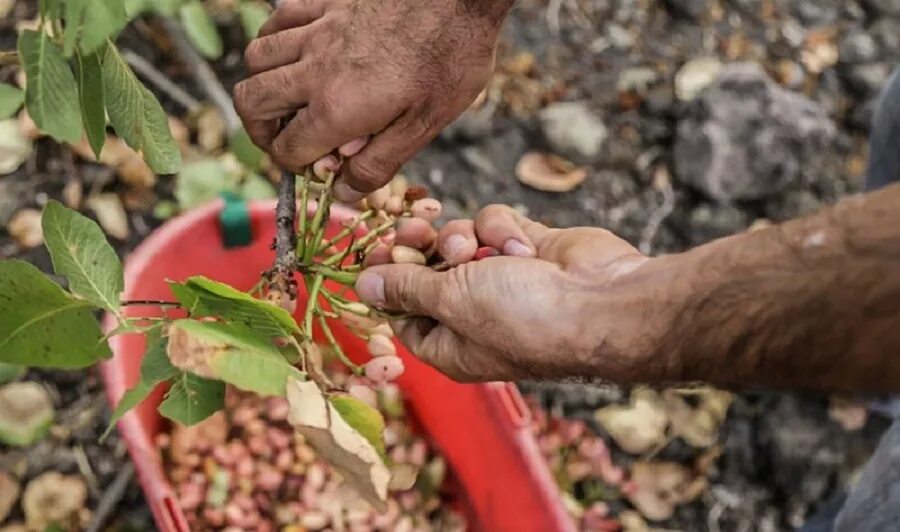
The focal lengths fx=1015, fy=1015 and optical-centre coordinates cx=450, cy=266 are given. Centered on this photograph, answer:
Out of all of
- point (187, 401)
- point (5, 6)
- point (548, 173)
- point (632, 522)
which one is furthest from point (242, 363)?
point (5, 6)

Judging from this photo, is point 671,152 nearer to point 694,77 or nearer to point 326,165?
point 694,77

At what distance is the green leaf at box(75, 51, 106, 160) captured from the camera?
873 millimetres

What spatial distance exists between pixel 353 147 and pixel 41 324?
334 millimetres

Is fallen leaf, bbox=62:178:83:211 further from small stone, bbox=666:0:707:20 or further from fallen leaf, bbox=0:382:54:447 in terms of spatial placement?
small stone, bbox=666:0:707:20

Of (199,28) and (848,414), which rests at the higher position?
(199,28)

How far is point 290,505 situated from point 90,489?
0.95 ft

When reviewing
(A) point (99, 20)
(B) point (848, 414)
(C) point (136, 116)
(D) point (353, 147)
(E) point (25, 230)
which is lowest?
(B) point (848, 414)

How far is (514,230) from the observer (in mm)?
955

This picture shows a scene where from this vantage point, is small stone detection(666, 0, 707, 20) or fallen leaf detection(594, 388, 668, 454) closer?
fallen leaf detection(594, 388, 668, 454)

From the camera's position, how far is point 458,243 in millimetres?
946

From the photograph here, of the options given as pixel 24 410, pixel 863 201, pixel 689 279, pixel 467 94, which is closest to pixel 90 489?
pixel 24 410

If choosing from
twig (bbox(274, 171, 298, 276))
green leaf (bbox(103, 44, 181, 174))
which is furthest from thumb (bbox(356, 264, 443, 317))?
green leaf (bbox(103, 44, 181, 174))

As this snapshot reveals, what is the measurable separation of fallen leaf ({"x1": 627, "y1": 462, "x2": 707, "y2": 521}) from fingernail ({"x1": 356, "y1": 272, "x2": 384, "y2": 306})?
0.79m

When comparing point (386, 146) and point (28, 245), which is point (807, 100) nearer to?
point (386, 146)
